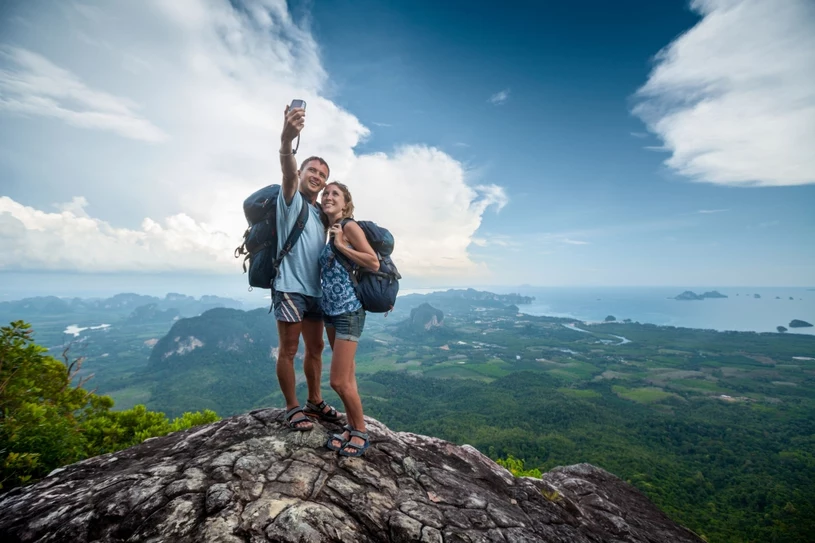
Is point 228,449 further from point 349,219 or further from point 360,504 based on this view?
point 349,219

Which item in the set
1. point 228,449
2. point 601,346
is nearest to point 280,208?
point 228,449

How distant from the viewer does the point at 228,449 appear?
4.14m

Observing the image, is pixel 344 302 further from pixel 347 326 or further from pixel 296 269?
pixel 296 269

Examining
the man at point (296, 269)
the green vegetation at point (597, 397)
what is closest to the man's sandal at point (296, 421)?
the man at point (296, 269)

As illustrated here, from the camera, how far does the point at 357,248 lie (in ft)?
13.5

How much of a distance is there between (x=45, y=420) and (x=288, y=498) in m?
5.21

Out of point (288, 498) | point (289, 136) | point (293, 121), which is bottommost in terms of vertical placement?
point (288, 498)

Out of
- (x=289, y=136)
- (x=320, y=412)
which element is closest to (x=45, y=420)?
(x=320, y=412)

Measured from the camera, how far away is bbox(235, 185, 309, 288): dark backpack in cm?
434

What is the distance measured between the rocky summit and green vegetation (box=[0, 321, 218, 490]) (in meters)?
1.24

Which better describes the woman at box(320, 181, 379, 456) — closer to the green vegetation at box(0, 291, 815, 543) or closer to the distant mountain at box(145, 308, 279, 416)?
the green vegetation at box(0, 291, 815, 543)

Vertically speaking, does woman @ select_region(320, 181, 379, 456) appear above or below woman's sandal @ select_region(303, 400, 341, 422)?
above

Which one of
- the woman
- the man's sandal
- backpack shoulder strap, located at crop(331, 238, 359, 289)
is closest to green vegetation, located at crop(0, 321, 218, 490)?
the man's sandal

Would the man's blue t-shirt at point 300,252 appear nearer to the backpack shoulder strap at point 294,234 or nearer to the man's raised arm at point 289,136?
the backpack shoulder strap at point 294,234
